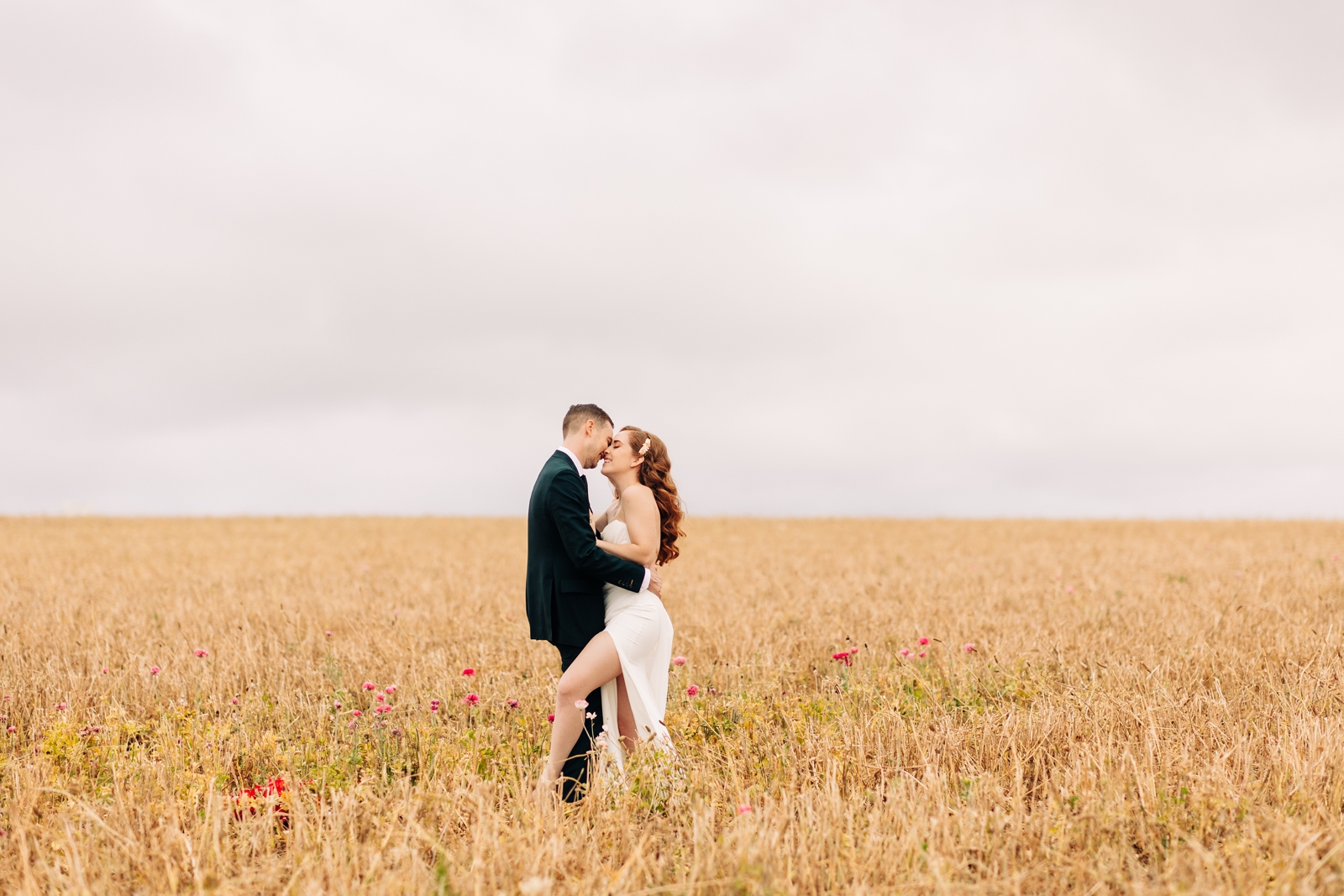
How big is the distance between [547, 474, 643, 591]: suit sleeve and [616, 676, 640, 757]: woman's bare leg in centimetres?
88

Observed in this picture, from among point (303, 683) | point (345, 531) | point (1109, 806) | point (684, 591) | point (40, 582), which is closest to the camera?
point (1109, 806)

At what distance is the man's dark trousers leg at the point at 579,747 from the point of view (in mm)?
5215

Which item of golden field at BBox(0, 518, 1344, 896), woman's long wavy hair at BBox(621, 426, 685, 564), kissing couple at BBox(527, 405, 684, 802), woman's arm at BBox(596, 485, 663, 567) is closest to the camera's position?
golden field at BBox(0, 518, 1344, 896)

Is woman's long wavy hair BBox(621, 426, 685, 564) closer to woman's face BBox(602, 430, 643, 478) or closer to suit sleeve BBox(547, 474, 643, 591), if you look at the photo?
woman's face BBox(602, 430, 643, 478)

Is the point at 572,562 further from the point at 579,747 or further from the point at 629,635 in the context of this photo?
the point at 579,747

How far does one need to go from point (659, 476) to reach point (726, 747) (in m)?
1.84

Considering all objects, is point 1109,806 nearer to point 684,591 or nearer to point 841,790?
point 841,790

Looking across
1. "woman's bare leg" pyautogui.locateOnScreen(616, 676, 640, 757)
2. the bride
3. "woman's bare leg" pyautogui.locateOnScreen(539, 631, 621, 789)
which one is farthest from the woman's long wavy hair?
"woman's bare leg" pyautogui.locateOnScreen(616, 676, 640, 757)

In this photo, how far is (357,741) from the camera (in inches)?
229

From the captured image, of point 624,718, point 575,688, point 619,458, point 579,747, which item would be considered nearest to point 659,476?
point 619,458

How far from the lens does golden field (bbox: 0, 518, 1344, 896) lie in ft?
12.6

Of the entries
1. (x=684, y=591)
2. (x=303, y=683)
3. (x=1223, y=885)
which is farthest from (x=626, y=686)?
(x=684, y=591)

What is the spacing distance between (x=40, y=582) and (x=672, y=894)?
16225 mm

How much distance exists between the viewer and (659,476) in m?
5.45
